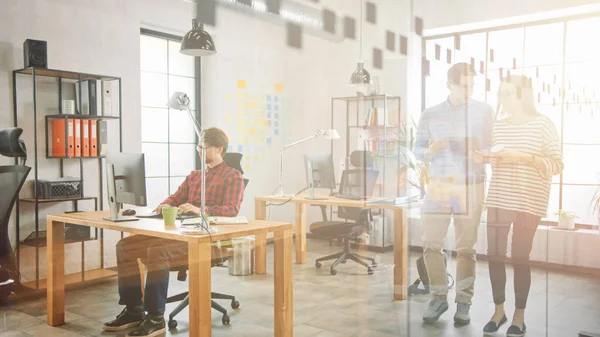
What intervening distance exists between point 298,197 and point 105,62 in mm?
1610

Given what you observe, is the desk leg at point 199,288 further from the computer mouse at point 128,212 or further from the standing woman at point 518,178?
the standing woman at point 518,178

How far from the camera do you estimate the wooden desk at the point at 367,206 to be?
3.20m

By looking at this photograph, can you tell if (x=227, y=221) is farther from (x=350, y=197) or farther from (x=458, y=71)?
(x=350, y=197)

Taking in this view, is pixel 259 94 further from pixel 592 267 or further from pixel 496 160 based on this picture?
pixel 592 267

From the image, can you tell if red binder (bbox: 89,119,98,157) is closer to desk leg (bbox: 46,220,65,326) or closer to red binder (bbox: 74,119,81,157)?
red binder (bbox: 74,119,81,157)

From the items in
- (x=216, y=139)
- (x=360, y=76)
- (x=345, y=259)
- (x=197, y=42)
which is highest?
(x=197, y=42)

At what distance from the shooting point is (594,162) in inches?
77.1

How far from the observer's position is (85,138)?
3.33 m

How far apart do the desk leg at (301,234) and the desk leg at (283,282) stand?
0.94 m

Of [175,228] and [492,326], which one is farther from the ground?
[175,228]

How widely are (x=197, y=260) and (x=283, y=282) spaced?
0.48 metres

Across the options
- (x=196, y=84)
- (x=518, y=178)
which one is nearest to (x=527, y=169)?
(x=518, y=178)

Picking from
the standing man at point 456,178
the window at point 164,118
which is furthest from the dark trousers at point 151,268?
the standing man at point 456,178

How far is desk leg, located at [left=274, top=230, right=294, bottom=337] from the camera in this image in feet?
7.74
